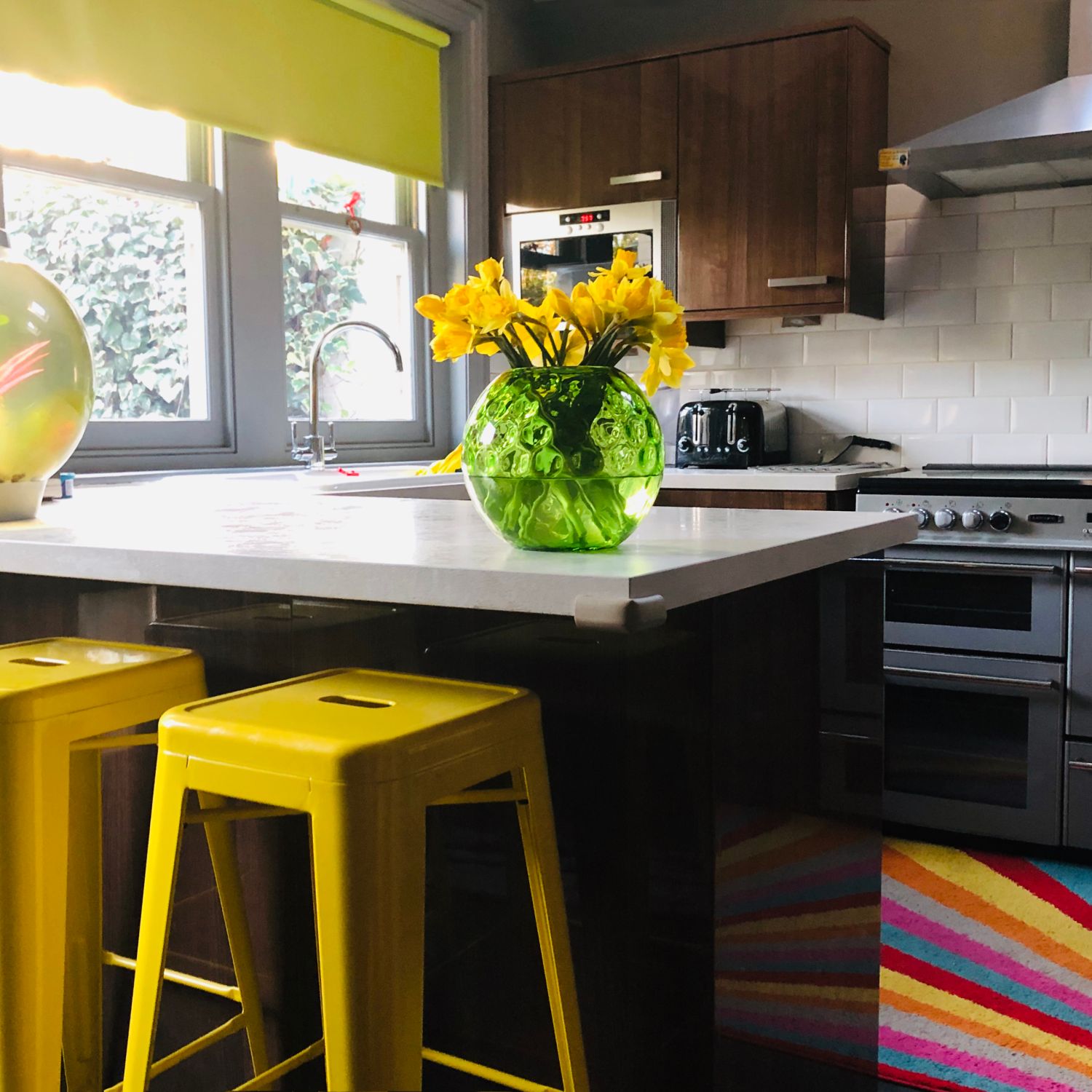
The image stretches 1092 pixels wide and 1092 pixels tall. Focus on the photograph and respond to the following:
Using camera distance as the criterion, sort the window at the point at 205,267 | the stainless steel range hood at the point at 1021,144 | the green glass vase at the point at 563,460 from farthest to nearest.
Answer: the stainless steel range hood at the point at 1021,144
the window at the point at 205,267
the green glass vase at the point at 563,460

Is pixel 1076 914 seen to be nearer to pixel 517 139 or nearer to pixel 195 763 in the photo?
pixel 195 763

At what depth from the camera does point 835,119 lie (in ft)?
12.0

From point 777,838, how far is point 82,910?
3.03 feet

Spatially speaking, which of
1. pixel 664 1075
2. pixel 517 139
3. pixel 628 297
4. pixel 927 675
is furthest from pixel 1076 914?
pixel 517 139

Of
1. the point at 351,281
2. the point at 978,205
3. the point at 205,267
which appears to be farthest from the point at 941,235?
the point at 205,267

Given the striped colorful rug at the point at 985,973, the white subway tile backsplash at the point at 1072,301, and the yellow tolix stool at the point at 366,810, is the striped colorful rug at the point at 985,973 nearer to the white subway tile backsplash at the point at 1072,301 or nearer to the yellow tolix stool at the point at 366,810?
the yellow tolix stool at the point at 366,810

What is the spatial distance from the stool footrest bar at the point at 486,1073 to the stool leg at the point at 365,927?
32 cm

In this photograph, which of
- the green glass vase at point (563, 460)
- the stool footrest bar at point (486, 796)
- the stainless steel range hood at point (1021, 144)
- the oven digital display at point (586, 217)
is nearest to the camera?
the stool footrest bar at point (486, 796)

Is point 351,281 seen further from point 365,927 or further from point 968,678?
point 365,927

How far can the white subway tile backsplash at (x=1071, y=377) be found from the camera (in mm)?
3670

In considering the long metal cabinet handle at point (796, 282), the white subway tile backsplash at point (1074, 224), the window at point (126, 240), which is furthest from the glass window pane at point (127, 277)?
the white subway tile backsplash at point (1074, 224)

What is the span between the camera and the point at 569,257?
4129 millimetres

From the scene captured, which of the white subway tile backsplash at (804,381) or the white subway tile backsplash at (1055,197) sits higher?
the white subway tile backsplash at (1055,197)

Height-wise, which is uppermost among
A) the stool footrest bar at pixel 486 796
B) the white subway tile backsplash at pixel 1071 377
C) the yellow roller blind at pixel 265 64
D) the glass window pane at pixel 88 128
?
the yellow roller blind at pixel 265 64
